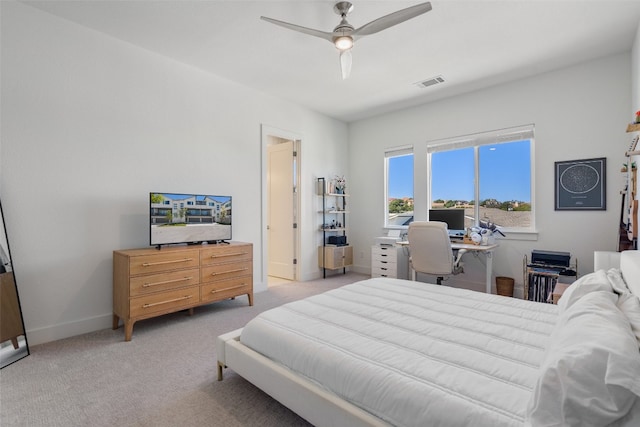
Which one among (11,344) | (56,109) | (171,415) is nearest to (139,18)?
(56,109)

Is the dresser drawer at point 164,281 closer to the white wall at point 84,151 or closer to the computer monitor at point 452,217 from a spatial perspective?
the white wall at point 84,151

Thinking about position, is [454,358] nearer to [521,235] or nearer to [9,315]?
[9,315]

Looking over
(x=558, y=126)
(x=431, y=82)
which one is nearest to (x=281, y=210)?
(x=431, y=82)

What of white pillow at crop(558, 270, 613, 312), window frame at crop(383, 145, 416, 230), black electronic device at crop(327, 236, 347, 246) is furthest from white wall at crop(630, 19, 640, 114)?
black electronic device at crop(327, 236, 347, 246)

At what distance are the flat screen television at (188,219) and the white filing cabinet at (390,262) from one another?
93.4 inches

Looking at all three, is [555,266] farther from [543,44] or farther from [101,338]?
[101,338]

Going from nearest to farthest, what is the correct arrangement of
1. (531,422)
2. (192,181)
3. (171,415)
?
(531,422)
(171,415)
(192,181)

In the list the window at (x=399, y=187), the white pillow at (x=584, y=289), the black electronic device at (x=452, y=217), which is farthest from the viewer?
the window at (x=399, y=187)

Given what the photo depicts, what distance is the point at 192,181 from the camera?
12.4ft

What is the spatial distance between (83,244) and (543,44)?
5.15 meters

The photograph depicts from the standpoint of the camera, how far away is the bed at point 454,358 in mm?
894

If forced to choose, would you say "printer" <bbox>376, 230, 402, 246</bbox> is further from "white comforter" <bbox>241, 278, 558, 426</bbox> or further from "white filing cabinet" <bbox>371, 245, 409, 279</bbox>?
"white comforter" <bbox>241, 278, 558, 426</bbox>

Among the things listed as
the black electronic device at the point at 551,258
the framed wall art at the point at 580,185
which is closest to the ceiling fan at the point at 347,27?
the framed wall art at the point at 580,185

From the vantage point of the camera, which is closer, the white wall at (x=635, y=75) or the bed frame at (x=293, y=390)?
the bed frame at (x=293, y=390)
